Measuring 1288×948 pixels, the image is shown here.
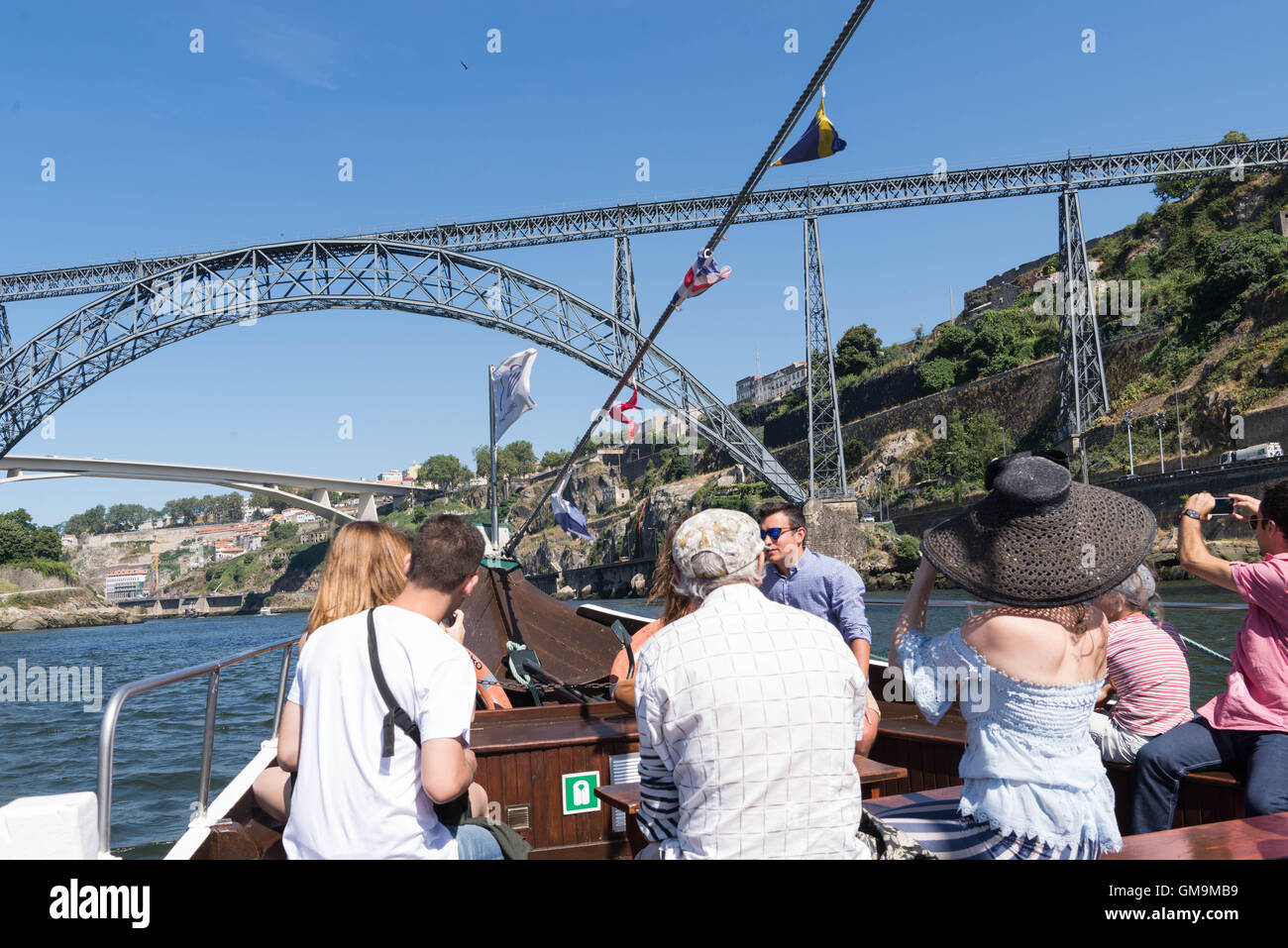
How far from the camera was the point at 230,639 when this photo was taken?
4100 cm

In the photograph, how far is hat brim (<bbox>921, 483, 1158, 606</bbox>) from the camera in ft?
5.34

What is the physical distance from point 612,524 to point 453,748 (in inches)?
2738

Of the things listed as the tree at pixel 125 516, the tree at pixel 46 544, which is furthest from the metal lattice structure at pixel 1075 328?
the tree at pixel 125 516

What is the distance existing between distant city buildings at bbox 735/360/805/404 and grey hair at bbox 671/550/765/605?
8237 cm

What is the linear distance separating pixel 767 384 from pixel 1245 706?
9033 centimetres

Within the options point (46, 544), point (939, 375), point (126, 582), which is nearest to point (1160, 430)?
point (939, 375)

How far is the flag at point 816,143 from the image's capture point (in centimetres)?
325

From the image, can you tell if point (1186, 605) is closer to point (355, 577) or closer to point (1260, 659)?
point (1260, 659)

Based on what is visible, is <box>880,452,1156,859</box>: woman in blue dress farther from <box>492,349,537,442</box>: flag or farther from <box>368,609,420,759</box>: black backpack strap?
<box>492,349,537,442</box>: flag

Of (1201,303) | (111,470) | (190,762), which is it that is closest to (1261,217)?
(1201,303)

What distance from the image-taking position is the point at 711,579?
5.86ft

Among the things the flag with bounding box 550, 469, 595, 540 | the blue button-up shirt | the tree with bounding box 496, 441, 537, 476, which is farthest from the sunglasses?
the tree with bounding box 496, 441, 537, 476

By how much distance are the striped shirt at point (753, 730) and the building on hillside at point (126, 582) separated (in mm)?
129378

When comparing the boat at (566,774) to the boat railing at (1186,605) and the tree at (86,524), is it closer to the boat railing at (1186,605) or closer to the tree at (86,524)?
the boat railing at (1186,605)
